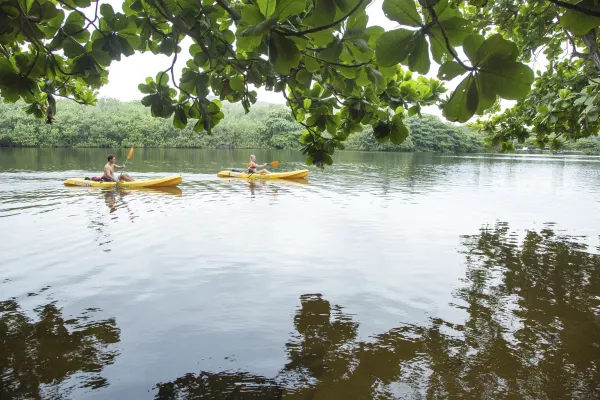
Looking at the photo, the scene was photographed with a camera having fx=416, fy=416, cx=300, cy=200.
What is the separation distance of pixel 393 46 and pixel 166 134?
76.1 m

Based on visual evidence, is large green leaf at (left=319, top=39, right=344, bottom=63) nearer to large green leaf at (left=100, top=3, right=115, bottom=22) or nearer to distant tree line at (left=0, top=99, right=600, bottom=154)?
large green leaf at (left=100, top=3, right=115, bottom=22)

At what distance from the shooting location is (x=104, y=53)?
2490 millimetres

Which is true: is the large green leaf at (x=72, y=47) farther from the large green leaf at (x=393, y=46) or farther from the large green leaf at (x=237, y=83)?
the large green leaf at (x=393, y=46)

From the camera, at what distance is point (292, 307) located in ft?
20.1

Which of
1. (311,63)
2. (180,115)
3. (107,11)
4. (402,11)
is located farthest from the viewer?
(180,115)

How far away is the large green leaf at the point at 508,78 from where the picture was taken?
1.13m

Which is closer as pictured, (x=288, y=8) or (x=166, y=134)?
(x=288, y=8)

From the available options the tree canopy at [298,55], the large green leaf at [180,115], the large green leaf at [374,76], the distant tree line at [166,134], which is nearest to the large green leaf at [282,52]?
the tree canopy at [298,55]

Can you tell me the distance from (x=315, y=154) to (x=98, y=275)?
5.70 metres

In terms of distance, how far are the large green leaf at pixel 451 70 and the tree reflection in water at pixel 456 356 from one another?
11.9ft

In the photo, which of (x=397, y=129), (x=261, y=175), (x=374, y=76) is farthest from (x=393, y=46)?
(x=261, y=175)

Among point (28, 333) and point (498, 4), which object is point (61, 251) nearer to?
point (28, 333)

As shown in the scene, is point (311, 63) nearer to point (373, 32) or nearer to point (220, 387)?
point (373, 32)

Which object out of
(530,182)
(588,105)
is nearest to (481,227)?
(588,105)
